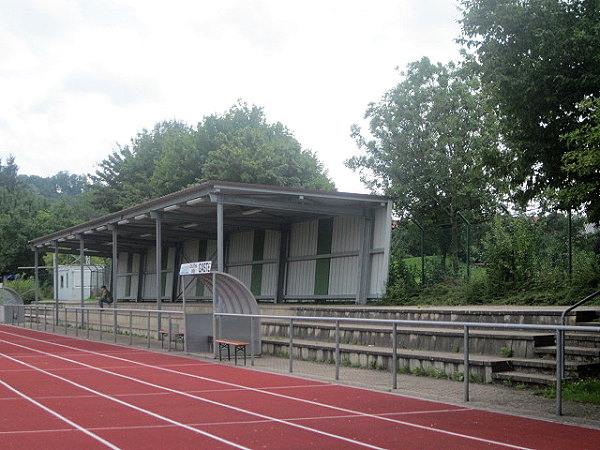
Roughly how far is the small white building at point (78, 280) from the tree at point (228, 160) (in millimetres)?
7114

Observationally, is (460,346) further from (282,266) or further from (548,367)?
(282,266)

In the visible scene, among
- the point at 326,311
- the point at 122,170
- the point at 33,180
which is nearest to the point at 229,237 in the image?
the point at 326,311

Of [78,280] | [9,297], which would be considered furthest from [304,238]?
[78,280]

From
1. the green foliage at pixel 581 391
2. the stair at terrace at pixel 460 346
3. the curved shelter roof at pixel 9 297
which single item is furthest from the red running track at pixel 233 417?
the curved shelter roof at pixel 9 297

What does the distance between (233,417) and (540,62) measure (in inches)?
265

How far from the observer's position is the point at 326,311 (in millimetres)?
19703

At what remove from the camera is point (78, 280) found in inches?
2183

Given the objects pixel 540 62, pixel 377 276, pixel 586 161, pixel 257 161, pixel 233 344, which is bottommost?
pixel 233 344

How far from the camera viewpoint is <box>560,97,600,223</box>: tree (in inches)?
338

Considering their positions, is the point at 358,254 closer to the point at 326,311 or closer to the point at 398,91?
the point at 326,311

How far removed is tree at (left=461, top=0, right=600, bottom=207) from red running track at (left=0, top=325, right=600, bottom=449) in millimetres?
4243

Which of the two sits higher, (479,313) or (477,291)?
(477,291)

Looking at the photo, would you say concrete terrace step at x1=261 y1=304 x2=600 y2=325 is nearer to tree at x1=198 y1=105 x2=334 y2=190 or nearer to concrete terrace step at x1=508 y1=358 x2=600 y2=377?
concrete terrace step at x1=508 y1=358 x2=600 y2=377

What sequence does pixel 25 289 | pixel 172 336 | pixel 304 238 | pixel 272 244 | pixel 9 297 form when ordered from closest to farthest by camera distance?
1. pixel 172 336
2. pixel 304 238
3. pixel 272 244
4. pixel 9 297
5. pixel 25 289
